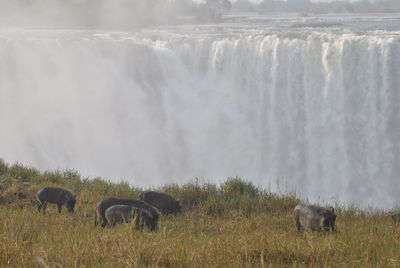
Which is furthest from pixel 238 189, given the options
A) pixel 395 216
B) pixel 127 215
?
pixel 127 215

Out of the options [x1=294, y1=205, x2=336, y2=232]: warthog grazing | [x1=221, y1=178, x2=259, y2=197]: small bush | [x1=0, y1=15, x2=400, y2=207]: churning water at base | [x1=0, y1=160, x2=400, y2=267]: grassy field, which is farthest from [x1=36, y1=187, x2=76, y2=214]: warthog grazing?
[x1=0, y1=15, x2=400, y2=207]: churning water at base

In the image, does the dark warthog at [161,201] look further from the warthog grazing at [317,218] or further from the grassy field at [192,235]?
the warthog grazing at [317,218]

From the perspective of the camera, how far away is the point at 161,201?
34.2 ft

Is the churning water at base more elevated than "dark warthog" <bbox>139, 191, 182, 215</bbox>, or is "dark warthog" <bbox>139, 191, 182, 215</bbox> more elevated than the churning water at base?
the churning water at base

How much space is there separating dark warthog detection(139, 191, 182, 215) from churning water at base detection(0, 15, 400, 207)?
19059 mm

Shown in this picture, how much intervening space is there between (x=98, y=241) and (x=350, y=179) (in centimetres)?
2601

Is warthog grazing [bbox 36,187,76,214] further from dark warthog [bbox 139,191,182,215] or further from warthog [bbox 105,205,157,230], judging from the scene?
warthog [bbox 105,205,157,230]

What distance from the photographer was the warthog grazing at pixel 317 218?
784 centimetres

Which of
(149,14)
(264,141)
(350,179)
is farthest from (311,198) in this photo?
(149,14)

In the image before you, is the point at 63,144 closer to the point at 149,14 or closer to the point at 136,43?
the point at 136,43

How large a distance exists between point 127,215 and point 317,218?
101 inches

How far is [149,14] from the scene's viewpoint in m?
66.1

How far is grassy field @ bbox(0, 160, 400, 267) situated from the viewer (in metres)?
5.05

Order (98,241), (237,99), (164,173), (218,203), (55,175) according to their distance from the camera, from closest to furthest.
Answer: (98,241)
(218,203)
(55,175)
(164,173)
(237,99)
